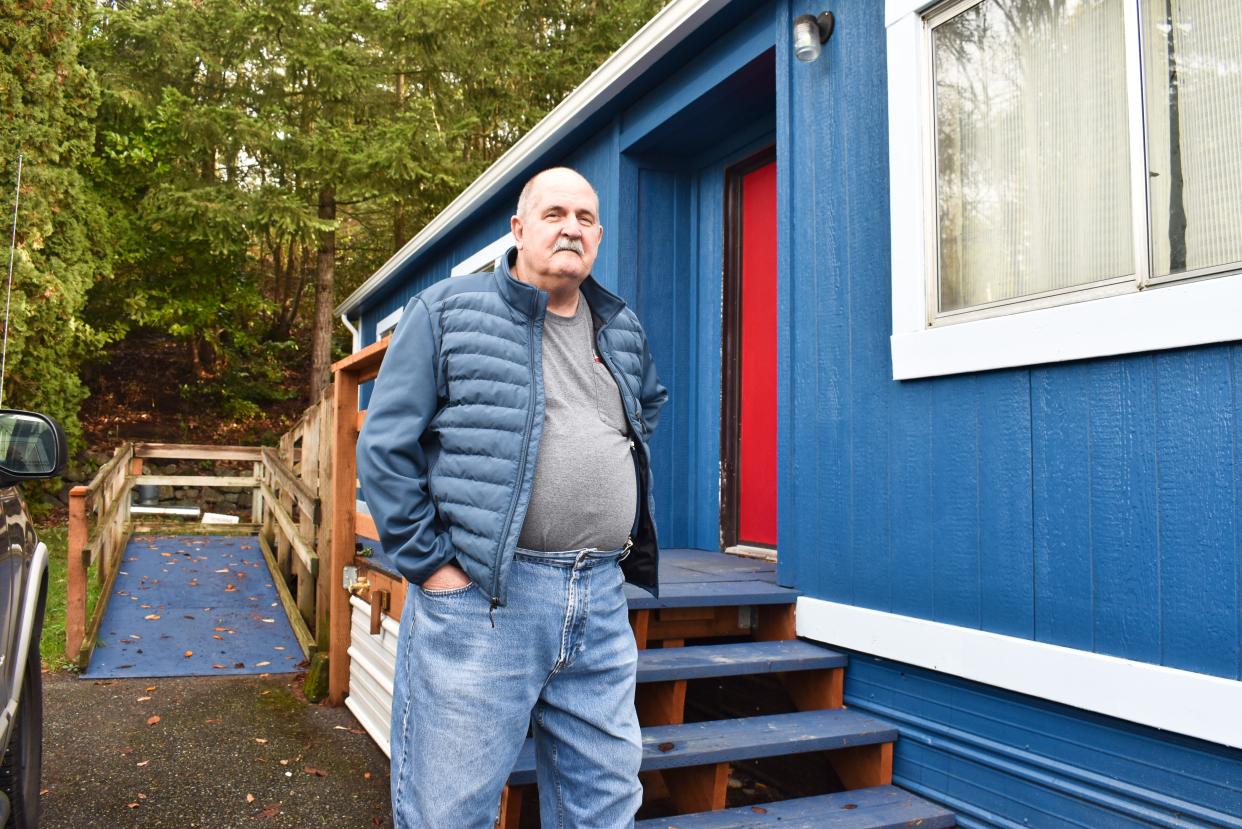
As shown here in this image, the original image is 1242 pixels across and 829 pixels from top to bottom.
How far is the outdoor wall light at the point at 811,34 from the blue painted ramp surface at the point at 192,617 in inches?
168

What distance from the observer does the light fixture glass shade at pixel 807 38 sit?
11.5ft

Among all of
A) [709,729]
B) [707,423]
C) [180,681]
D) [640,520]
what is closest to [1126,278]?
[640,520]

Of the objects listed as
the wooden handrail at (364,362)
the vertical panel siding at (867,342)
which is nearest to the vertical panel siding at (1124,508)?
the vertical panel siding at (867,342)

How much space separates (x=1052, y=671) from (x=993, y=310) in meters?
1.13

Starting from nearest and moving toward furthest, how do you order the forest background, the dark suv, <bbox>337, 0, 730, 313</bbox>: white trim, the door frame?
1. the dark suv
2. <bbox>337, 0, 730, 313</bbox>: white trim
3. the door frame
4. the forest background

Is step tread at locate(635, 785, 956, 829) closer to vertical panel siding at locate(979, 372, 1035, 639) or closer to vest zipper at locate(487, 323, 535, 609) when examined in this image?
vertical panel siding at locate(979, 372, 1035, 639)

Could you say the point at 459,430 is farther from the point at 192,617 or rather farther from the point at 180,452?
the point at 180,452

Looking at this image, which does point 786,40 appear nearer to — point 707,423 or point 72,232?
point 707,423

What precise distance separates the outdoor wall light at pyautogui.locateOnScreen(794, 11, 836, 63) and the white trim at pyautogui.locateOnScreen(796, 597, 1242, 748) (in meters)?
2.19

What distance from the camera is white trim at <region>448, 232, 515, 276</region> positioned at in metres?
6.53

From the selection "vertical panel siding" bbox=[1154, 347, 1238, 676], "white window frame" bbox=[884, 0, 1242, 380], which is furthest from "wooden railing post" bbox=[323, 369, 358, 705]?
"vertical panel siding" bbox=[1154, 347, 1238, 676]

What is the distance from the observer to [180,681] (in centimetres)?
475

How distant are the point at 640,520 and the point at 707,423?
2741 mm

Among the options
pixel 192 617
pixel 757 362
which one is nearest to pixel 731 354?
pixel 757 362
